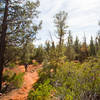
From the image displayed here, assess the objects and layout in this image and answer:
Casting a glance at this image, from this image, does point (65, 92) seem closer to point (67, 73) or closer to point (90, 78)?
point (90, 78)

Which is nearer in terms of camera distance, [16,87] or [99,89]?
[99,89]

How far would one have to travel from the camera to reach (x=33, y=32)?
6.04 m

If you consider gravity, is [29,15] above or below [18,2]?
below

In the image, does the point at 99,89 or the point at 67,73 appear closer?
the point at 99,89

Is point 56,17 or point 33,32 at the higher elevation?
point 56,17

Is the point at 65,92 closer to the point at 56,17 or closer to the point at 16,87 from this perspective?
the point at 16,87

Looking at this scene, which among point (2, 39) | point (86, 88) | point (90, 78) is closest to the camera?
point (86, 88)

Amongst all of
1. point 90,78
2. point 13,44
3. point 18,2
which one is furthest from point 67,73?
point 18,2

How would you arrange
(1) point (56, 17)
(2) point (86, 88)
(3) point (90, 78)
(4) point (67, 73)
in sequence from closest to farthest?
(2) point (86, 88)
(3) point (90, 78)
(4) point (67, 73)
(1) point (56, 17)

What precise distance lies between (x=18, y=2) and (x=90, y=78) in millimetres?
5921

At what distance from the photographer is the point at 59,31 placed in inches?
571

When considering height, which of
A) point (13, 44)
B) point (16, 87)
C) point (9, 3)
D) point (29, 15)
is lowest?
point (16, 87)

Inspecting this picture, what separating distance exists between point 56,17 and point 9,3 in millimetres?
9471

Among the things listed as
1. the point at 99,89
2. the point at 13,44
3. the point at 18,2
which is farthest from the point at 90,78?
the point at 18,2
